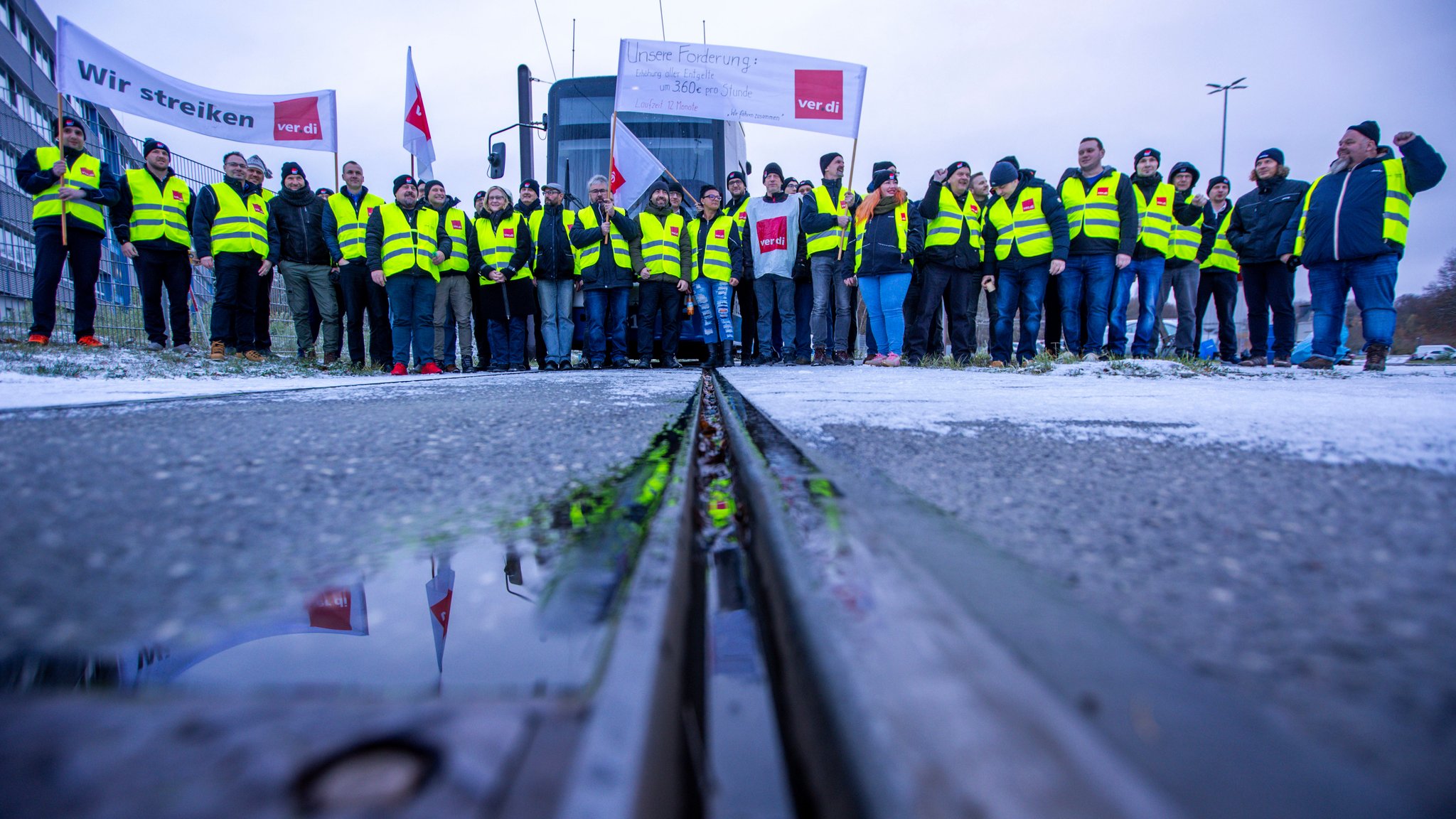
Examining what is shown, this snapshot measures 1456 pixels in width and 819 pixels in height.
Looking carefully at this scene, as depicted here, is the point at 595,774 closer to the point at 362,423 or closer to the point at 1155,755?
the point at 1155,755

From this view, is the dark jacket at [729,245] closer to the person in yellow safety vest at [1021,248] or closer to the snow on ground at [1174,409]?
the person in yellow safety vest at [1021,248]

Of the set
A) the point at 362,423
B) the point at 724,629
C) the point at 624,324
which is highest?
the point at 624,324

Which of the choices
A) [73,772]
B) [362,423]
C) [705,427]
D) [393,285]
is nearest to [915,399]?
[705,427]

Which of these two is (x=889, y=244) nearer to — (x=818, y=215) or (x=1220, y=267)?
(x=818, y=215)

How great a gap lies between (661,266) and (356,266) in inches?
114

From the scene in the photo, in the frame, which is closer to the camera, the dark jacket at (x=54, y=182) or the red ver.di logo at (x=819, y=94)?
the dark jacket at (x=54, y=182)

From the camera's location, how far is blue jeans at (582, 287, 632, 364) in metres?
7.41

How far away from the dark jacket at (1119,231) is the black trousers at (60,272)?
7.81m

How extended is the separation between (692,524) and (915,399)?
1701mm

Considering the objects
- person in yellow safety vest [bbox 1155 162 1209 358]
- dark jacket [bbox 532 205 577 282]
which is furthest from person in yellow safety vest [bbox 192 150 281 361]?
person in yellow safety vest [bbox 1155 162 1209 358]

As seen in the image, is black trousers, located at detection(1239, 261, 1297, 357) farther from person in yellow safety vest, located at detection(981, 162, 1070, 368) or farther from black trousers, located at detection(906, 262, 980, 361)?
black trousers, located at detection(906, 262, 980, 361)

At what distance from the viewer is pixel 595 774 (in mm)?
316

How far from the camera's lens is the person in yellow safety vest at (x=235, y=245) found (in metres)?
5.91

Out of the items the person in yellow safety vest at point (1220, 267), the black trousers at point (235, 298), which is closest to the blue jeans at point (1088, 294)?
the person in yellow safety vest at point (1220, 267)
